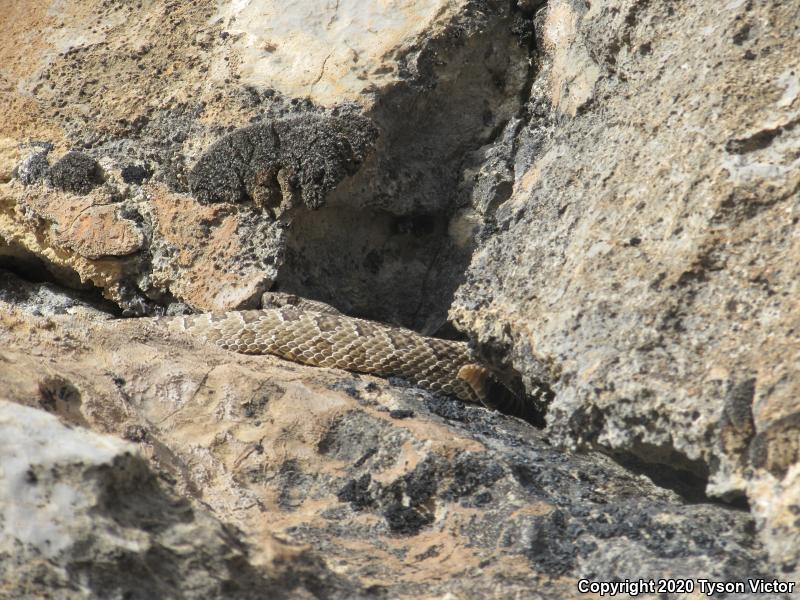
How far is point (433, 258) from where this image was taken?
5973mm

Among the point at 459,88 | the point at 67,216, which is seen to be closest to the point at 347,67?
the point at 459,88

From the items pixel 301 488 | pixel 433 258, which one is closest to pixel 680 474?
pixel 301 488

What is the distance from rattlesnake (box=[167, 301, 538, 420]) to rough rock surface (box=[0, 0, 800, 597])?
330mm

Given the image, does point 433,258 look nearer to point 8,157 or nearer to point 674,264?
point 674,264

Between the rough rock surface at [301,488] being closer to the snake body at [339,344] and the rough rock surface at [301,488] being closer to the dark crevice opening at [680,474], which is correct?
the dark crevice opening at [680,474]

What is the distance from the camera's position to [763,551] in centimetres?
306

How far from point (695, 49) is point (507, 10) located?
2.10m

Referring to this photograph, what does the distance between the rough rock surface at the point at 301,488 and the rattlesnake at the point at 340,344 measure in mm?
311

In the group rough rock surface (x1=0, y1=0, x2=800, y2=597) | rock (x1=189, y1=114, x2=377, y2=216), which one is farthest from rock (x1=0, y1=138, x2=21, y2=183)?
rock (x1=189, y1=114, x2=377, y2=216)

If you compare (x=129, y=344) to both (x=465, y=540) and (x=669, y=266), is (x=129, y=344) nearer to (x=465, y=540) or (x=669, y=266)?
(x=465, y=540)

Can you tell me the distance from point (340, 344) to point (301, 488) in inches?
56.6

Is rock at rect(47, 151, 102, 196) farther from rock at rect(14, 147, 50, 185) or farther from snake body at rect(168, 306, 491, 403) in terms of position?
snake body at rect(168, 306, 491, 403)

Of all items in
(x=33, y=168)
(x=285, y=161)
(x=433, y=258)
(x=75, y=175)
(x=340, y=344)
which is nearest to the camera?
(x=340, y=344)

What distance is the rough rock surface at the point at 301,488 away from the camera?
2678 mm
